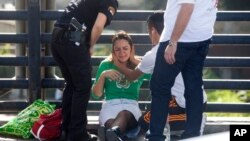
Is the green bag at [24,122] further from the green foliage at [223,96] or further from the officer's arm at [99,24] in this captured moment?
the green foliage at [223,96]

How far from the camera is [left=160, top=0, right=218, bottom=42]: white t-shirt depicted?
518 cm

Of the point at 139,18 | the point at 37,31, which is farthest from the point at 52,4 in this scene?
the point at 139,18

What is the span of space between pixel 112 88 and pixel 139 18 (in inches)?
34.7

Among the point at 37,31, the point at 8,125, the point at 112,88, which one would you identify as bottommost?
the point at 8,125

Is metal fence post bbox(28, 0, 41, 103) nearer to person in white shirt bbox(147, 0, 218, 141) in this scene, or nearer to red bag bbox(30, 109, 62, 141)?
red bag bbox(30, 109, 62, 141)

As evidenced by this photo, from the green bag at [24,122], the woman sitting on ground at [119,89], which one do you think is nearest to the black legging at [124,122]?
the woman sitting on ground at [119,89]

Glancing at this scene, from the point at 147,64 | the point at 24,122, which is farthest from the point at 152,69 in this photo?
the point at 24,122

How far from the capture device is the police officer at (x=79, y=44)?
558 cm

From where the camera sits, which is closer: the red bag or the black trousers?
the black trousers

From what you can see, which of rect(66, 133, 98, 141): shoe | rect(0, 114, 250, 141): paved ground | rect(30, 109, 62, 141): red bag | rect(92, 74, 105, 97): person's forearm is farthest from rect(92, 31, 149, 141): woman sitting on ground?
rect(30, 109, 62, 141): red bag

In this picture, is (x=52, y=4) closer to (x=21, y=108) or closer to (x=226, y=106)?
(x=21, y=108)

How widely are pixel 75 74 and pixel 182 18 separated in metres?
1.14

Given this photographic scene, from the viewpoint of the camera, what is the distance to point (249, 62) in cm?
665

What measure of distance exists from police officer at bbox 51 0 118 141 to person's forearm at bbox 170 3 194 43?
2.41 feet
